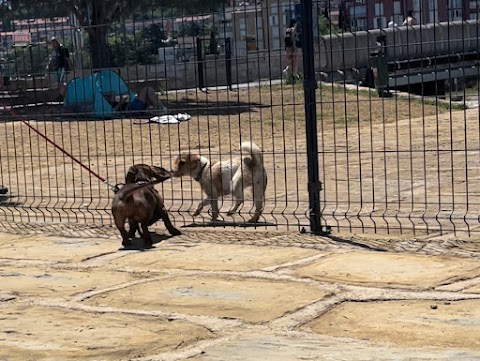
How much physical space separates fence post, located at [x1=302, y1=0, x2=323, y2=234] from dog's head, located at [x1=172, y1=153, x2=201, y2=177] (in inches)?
70.4

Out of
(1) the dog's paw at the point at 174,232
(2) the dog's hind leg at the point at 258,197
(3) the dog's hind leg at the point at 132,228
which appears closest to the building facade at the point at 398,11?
(2) the dog's hind leg at the point at 258,197

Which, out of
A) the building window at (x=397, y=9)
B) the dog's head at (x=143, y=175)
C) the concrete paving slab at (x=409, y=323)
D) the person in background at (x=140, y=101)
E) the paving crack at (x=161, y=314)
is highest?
the building window at (x=397, y=9)

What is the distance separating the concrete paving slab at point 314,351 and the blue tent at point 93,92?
644 centimetres

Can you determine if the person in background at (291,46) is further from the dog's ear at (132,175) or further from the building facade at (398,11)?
the dog's ear at (132,175)

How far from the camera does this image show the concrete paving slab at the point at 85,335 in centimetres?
575

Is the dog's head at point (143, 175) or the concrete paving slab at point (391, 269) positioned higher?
the dog's head at point (143, 175)

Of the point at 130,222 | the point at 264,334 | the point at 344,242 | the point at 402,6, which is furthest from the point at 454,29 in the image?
the point at 264,334

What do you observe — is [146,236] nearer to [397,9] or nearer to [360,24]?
[360,24]

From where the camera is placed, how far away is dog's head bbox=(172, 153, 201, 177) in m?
10.4

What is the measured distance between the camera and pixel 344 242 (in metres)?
8.50

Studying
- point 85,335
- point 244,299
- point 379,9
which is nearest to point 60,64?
point 379,9

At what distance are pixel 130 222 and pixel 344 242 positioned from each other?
177 cm

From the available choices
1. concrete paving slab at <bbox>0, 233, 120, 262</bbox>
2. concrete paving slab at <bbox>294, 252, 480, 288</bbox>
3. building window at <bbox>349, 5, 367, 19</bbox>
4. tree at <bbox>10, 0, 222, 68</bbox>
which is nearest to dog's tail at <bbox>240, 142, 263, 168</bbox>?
concrete paving slab at <bbox>0, 233, 120, 262</bbox>

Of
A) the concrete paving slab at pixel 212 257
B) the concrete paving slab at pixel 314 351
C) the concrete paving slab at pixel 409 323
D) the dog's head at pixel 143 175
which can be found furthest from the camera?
the dog's head at pixel 143 175
